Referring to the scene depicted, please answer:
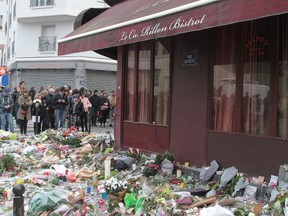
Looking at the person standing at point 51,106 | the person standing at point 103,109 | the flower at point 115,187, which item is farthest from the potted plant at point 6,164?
the person standing at point 103,109

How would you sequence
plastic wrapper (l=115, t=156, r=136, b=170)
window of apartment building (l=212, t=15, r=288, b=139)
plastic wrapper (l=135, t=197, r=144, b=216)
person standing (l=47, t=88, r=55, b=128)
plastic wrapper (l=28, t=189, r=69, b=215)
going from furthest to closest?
person standing (l=47, t=88, r=55, b=128) < plastic wrapper (l=115, t=156, r=136, b=170) < window of apartment building (l=212, t=15, r=288, b=139) < plastic wrapper (l=28, t=189, r=69, b=215) < plastic wrapper (l=135, t=197, r=144, b=216)

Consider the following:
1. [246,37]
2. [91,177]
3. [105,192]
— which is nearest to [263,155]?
[246,37]

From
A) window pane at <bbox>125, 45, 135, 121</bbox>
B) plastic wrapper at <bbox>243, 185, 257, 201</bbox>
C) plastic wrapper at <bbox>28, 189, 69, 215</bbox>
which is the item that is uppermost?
window pane at <bbox>125, 45, 135, 121</bbox>

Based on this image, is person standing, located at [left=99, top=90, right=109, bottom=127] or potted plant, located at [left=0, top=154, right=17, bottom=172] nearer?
potted plant, located at [left=0, top=154, right=17, bottom=172]

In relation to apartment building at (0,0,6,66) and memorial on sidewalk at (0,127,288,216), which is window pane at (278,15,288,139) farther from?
apartment building at (0,0,6,66)

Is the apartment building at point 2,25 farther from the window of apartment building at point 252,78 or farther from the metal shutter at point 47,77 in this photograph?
the window of apartment building at point 252,78

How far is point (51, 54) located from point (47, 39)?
1511mm

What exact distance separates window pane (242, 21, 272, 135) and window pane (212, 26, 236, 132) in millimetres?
306

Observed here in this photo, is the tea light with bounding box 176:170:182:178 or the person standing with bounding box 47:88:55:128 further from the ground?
the person standing with bounding box 47:88:55:128

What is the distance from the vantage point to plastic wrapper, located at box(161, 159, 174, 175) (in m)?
8.28

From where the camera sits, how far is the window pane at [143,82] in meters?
10.2

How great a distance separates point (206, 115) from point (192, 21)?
2.34m

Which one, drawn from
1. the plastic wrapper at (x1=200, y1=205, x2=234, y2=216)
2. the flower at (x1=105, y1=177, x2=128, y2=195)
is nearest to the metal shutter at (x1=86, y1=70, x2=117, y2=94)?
the flower at (x1=105, y1=177, x2=128, y2=195)

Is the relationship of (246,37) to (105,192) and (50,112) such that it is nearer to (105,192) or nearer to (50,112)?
(105,192)
